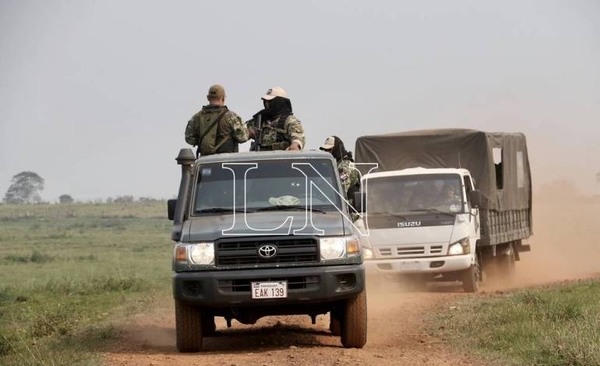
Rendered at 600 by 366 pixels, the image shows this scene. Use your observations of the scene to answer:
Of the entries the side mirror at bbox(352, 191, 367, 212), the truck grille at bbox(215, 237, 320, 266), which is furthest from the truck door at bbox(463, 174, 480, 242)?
the truck grille at bbox(215, 237, 320, 266)

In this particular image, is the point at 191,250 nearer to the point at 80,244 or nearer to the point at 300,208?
the point at 300,208

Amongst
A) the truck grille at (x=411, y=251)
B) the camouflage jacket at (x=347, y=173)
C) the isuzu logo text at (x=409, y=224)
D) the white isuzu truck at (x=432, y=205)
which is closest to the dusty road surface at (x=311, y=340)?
the white isuzu truck at (x=432, y=205)

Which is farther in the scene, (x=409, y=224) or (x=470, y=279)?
(x=470, y=279)

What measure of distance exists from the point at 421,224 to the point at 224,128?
6279 millimetres

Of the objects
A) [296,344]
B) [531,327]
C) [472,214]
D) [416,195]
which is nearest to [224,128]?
[296,344]

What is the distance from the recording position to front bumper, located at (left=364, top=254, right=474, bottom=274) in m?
18.1

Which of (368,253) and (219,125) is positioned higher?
(219,125)

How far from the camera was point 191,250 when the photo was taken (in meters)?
10.3

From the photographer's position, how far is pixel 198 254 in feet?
33.6

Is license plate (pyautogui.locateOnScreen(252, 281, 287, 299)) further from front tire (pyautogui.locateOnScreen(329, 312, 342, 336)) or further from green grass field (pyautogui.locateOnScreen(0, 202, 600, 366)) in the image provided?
front tire (pyautogui.locateOnScreen(329, 312, 342, 336))

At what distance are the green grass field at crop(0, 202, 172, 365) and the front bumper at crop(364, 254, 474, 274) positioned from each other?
385cm

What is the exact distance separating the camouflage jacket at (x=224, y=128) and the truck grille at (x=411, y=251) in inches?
234

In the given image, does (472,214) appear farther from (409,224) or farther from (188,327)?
(188,327)

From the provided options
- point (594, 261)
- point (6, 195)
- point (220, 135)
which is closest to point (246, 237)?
point (220, 135)
